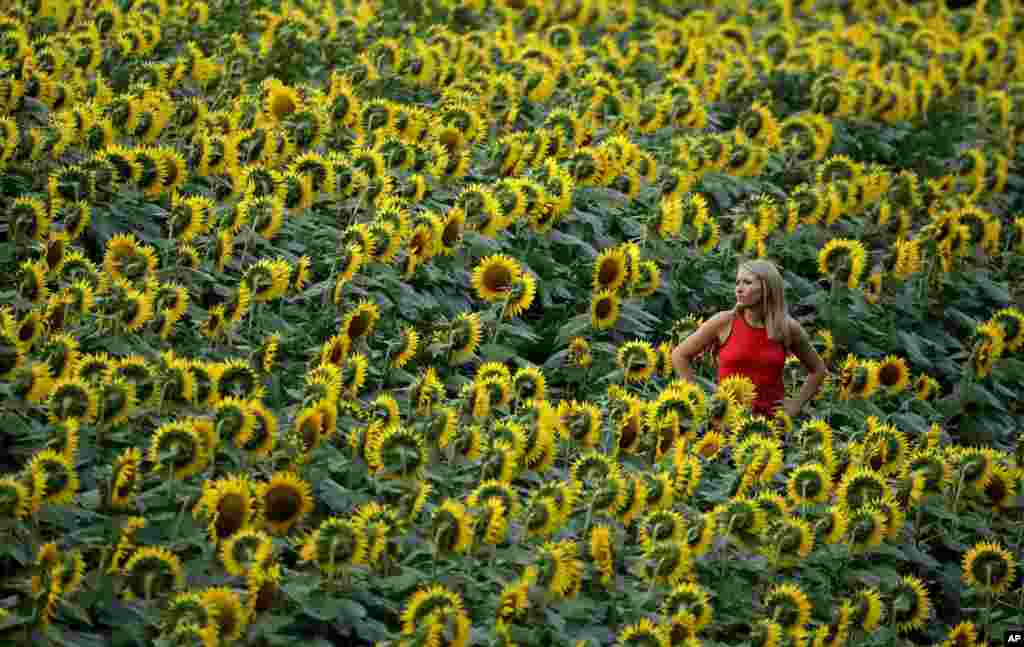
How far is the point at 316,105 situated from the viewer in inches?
330

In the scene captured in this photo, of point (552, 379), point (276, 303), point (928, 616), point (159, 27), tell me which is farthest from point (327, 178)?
point (928, 616)

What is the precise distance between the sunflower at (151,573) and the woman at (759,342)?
9.30 ft

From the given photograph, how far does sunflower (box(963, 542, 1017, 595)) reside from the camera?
597cm

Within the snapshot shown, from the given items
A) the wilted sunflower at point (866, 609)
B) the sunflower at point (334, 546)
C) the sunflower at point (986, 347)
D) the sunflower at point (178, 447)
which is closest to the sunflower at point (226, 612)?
the sunflower at point (334, 546)

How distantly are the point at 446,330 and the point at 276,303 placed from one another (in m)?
0.77

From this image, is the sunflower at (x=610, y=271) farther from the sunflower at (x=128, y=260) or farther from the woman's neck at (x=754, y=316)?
the sunflower at (x=128, y=260)

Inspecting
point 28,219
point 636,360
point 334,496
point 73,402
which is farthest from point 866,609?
point 28,219

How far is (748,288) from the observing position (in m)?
6.98

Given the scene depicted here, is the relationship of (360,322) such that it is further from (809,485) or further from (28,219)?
(809,485)

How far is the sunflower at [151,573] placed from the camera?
4.80m

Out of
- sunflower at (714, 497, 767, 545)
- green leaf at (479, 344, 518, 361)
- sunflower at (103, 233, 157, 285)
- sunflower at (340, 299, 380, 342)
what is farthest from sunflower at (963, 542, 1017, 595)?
sunflower at (103, 233, 157, 285)

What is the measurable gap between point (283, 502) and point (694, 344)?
2.47 m

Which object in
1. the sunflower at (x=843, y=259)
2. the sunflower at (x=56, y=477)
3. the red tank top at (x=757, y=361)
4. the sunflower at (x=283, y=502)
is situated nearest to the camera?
the sunflower at (x=56, y=477)

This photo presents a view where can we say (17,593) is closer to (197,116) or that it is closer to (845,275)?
(197,116)
